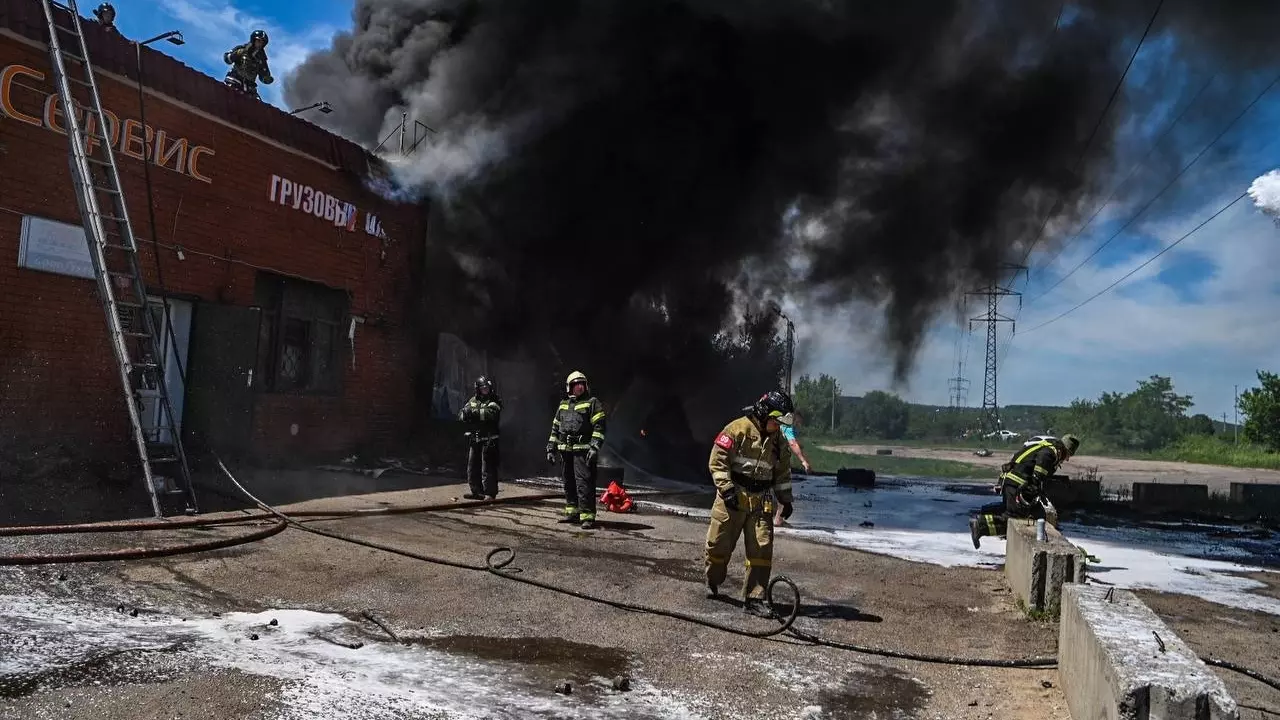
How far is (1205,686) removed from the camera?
2.97 metres

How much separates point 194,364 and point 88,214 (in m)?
3.07

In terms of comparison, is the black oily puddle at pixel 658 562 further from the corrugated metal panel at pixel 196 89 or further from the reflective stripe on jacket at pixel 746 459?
the corrugated metal panel at pixel 196 89

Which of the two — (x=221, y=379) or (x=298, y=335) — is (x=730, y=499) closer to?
(x=221, y=379)

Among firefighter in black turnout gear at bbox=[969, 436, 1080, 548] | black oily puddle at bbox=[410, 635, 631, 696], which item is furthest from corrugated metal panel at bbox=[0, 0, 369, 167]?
firefighter in black turnout gear at bbox=[969, 436, 1080, 548]

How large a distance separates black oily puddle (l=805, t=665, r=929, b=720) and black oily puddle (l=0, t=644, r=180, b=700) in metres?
3.02

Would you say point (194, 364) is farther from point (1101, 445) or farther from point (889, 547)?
point (1101, 445)

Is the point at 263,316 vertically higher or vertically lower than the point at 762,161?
lower

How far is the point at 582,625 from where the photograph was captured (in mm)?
5293

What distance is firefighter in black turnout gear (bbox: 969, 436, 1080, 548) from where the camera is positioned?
8242mm

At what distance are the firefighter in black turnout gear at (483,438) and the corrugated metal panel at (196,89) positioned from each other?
4.76 m

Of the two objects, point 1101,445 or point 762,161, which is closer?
point 762,161

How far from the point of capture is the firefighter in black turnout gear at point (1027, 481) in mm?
8242

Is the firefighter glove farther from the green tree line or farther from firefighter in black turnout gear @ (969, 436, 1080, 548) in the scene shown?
the green tree line

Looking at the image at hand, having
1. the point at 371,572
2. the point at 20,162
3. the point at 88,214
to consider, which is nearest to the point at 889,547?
the point at 371,572
